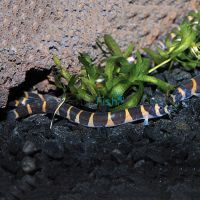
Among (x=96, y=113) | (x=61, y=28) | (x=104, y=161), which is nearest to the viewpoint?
(x=104, y=161)

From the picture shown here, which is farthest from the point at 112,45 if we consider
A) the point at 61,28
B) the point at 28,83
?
the point at 28,83

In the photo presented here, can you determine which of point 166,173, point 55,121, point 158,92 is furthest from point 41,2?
point 166,173

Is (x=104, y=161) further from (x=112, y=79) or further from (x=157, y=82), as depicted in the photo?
(x=157, y=82)

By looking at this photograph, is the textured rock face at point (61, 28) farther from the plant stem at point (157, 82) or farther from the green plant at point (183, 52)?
the plant stem at point (157, 82)

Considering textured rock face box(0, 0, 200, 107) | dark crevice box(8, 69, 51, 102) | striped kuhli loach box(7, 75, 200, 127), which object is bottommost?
striped kuhli loach box(7, 75, 200, 127)

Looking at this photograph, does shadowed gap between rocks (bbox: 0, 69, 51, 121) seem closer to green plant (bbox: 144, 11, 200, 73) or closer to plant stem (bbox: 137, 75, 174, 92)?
plant stem (bbox: 137, 75, 174, 92)

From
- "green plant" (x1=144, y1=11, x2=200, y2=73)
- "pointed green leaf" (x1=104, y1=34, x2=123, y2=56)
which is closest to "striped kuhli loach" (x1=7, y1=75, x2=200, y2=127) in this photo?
"green plant" (x1=144, y1=11, x2=200, y2=73)

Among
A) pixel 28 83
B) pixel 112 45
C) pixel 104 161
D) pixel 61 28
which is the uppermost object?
pixel 61 28
